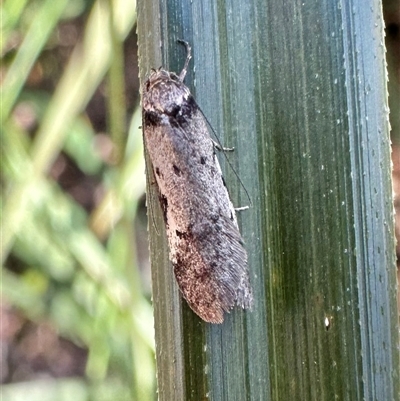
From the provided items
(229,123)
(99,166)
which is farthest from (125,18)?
(229,123)

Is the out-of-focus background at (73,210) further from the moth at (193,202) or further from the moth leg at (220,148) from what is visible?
the moth leg at (220,148)

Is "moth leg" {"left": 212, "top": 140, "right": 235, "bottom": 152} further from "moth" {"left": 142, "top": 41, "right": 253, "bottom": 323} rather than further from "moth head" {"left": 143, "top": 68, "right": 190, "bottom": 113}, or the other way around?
"moth head" {"left": 143, "top": 68, "right": 190, "bottom": 113}

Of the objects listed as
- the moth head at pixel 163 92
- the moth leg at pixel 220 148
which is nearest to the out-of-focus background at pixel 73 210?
the moth head at pixel 163 92

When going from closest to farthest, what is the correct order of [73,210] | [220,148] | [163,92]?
1. [220,148]
2. [163,92]
3. [73,210]

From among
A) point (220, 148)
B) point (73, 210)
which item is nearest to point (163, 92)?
point (220, 148)

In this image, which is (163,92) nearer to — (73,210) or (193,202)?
(193,202)
